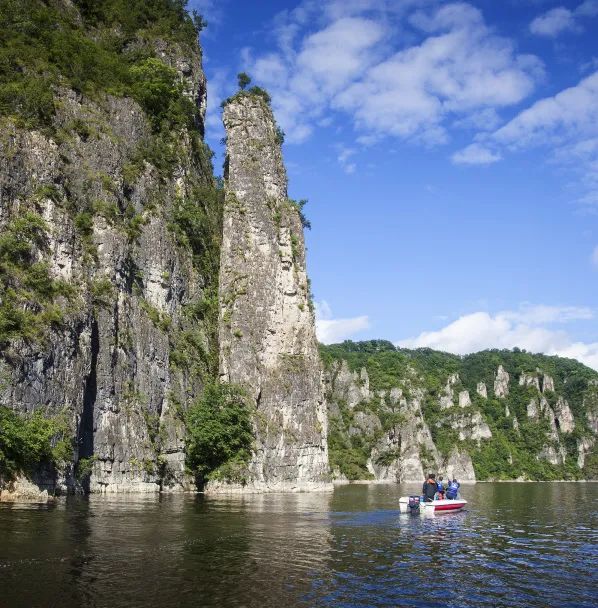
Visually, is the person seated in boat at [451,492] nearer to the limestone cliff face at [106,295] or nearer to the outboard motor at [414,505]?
the outboard motor at [414,505]

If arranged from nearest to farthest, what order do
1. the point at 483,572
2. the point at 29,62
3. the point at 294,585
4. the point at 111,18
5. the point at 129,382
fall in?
the point at 294,585
the point at 483,572
the point at 129,382
the point at 29,62
the point at 111,18

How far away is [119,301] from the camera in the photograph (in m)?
52.5

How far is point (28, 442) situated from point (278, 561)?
23.7 m

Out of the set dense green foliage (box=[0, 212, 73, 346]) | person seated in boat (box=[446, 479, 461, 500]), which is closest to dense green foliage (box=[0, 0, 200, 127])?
dense green foliage (box=[0, 212, 73, 346])

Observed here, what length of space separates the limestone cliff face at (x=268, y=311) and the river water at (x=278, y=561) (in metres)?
30.5

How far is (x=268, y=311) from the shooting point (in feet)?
230

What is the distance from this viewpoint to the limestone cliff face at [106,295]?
43438 mm

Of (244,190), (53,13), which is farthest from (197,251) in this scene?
(53,13)

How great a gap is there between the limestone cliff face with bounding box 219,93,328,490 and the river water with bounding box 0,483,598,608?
3052 centimetres

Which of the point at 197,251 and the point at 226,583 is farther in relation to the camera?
the point at 197,251

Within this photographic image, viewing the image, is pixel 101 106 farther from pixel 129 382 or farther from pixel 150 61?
pixel 129 382

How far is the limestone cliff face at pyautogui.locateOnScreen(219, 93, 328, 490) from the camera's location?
6506 cm

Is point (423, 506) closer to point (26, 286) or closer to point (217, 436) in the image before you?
point (217, 436)

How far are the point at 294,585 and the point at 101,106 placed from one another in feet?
171
